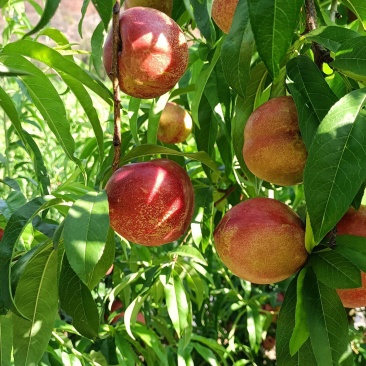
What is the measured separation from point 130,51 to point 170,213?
157mm

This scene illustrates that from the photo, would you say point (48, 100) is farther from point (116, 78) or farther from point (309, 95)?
point (309, 95)

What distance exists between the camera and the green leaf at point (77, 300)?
679 millimetres

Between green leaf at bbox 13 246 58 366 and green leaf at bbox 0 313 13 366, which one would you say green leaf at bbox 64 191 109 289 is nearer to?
green leaf at bbox 13 246 58 366

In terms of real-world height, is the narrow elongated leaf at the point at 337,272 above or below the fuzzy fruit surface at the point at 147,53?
below

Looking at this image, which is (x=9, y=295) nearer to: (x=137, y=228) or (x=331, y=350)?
(x=137, y=228)

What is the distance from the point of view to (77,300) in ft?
2.24

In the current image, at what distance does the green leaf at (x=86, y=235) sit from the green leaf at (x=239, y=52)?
151 mm

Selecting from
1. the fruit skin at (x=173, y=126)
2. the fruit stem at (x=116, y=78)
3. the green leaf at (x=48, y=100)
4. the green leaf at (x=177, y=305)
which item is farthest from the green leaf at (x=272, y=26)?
the green leaf at (x=177, y=305)

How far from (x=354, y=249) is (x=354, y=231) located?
3 centimetres

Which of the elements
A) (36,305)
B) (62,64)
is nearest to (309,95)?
(62,64)

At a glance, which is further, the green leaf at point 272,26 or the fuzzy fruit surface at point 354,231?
the fuzzy fruit surface at point 354,231

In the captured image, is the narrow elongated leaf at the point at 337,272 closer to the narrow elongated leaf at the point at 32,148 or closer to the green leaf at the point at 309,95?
the green leaf at the point at 309,95

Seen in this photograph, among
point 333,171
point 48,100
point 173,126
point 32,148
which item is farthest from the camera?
point 173,126

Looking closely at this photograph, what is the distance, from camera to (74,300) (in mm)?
682
